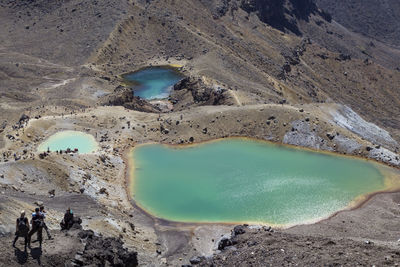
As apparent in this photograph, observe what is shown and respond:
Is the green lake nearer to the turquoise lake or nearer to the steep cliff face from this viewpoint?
the turquoise lake

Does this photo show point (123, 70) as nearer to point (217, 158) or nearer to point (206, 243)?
A: point (217, 158)

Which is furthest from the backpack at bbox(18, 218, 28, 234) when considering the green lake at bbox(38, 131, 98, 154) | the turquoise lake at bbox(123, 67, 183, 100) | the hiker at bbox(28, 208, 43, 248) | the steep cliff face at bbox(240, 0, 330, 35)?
the steep cliff face at bbox(240, 0, 330, 35)

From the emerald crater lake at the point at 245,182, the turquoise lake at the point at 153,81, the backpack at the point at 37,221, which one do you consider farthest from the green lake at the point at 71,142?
the turquoise lake at the point at 153,81

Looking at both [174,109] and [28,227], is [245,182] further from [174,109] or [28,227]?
[174,109]

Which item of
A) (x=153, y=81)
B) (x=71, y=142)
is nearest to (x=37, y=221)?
(x=71, y=142)

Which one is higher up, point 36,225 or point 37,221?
point 37,221

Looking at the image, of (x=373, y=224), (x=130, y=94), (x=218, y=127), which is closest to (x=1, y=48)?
(x=130, y=94)
